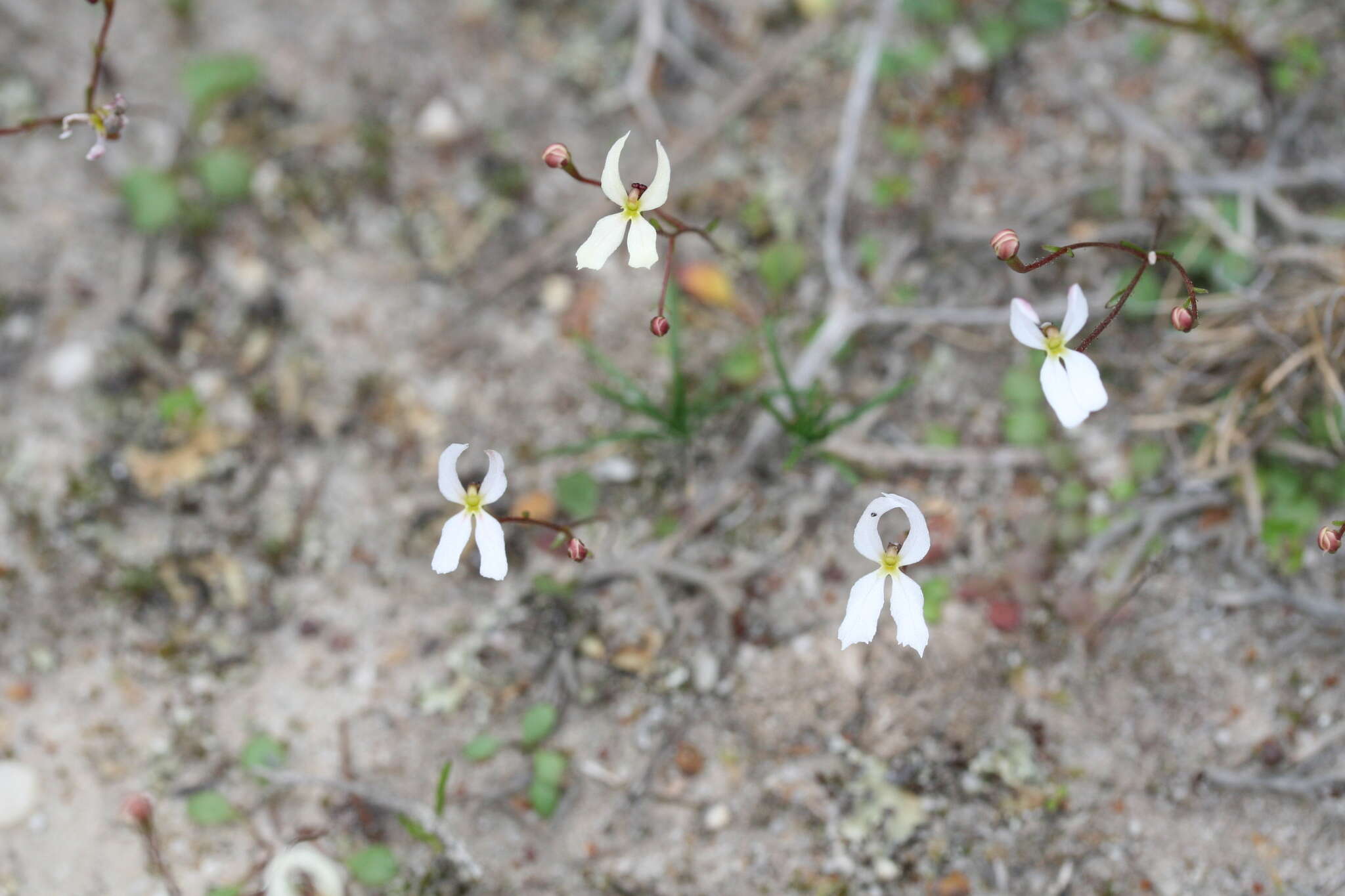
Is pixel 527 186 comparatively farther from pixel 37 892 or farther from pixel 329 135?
pixel 37 892

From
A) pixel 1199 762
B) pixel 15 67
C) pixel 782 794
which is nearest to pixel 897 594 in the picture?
pixel 782 794

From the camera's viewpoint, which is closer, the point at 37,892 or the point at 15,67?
the point at 37,892

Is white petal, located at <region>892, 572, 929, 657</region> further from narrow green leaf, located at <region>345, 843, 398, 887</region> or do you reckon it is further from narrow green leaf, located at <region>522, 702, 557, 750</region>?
narrow green leaf, located at <region>345, 843, 398, 887</region>

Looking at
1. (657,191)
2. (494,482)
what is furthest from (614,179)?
(494,482)

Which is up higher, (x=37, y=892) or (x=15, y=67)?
(x=15, y=67)

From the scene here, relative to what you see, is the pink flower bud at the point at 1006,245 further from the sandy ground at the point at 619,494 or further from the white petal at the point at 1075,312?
the sandy ground at the point at 619,494

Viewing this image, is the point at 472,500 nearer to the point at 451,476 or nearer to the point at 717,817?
the point at 451,476
